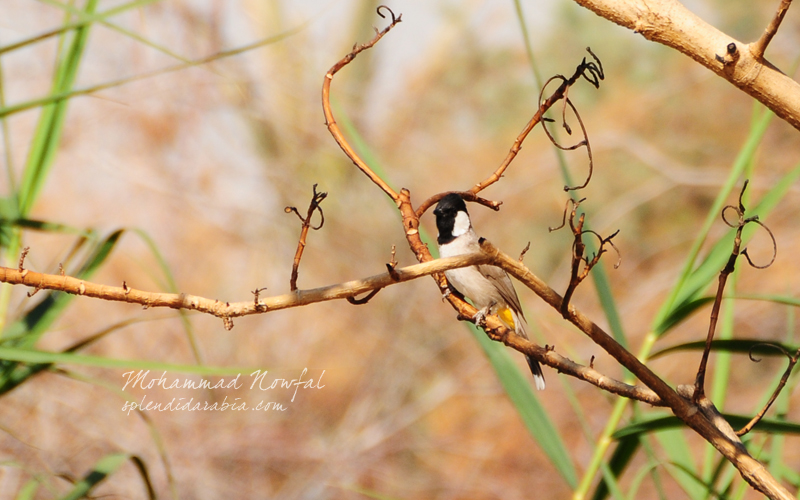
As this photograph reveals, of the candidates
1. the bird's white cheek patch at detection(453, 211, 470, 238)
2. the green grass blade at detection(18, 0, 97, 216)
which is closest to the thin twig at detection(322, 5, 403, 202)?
the green grass blade at detection(18, 0, 97, 216)

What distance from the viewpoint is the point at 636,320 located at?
5.19 meters

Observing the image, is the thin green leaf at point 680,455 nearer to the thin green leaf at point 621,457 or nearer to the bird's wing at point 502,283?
the thin green leaf at point 621,457

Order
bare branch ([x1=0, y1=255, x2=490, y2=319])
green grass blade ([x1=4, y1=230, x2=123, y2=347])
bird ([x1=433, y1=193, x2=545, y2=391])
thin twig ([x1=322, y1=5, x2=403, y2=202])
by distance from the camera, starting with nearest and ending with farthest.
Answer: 1. bare branch ([x1=0, y1=255, x2=490, y2=319])
2. thin twig ([x1=322, y1=5, x2=403, y2=202])
3. green grass blade ([x1=4, y1=230, x2=123, y2=347])
4. bird ([x1=433, y1=193, x2=545, y2=391])

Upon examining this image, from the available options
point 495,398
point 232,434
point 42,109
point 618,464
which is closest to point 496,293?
point 618,464

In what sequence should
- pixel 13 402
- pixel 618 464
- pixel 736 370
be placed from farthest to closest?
pixel 736 370, pixel 13 402, pixel 618 464

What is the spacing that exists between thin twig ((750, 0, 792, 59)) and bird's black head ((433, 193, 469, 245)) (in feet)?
3.16

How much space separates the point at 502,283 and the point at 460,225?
237 millimetres

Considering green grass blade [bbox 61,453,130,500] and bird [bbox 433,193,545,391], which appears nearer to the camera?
green grass blade [bbox 61,453,130,500]

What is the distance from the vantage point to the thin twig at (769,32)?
58 centimetres

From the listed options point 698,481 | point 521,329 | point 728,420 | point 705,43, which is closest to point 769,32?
point 705,43

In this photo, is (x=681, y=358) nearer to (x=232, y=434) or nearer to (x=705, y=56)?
(x=232, y=434)

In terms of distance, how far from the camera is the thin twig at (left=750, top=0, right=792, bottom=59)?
579 mm

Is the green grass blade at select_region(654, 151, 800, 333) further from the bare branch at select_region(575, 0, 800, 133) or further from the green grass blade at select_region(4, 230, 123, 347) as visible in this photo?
the green grass blade at select_region(4, 230, 123, 347)

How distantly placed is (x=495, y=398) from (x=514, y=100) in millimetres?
3228
